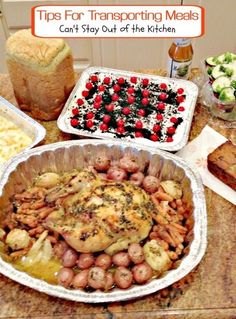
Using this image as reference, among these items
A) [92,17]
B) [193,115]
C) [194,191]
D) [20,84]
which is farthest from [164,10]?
[194,191]

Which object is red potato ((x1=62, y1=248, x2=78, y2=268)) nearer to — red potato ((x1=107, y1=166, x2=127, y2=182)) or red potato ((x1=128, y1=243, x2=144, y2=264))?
red potato ((x1=128, y1=243, x2=144, y2=264))

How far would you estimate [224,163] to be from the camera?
1.41 metres

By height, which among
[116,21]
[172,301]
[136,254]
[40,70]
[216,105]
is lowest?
[172,301]

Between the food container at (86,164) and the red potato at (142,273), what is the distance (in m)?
0.02

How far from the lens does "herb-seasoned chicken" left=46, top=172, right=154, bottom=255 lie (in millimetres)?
1185

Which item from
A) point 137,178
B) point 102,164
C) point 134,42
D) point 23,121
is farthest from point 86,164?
point 134,42

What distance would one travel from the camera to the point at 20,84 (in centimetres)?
160

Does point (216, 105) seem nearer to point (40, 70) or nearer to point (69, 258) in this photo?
point (40, 70)

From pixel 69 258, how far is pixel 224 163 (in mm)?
628

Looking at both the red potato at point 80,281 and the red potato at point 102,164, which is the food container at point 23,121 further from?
the red potato at point 80,281

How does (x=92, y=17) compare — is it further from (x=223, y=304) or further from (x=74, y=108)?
(x=223, y=304)

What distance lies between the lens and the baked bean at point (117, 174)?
1.36 metres

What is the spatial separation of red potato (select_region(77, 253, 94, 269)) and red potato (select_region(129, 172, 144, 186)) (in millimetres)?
297

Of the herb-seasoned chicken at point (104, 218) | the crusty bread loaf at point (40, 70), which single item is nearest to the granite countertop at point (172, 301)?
the herb-seasoned chicken at point (104, 218)
